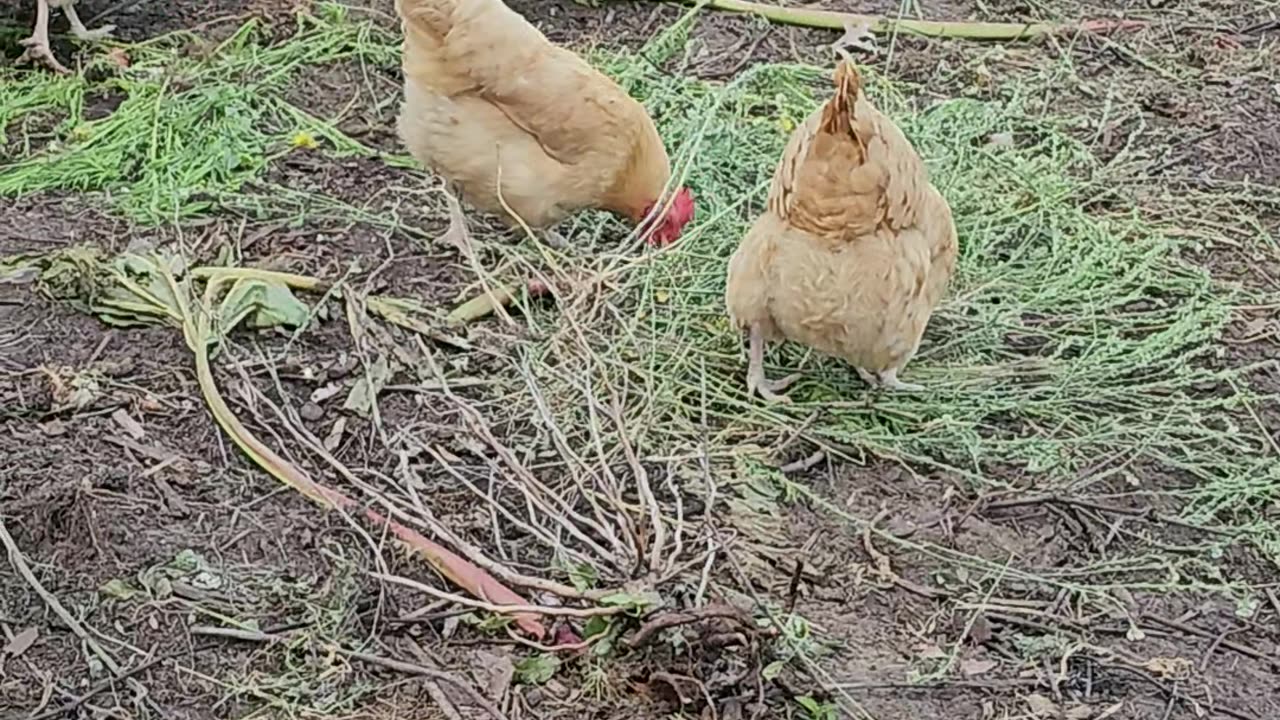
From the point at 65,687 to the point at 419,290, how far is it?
6.19 feet

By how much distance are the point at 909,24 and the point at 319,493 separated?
3.71 metres

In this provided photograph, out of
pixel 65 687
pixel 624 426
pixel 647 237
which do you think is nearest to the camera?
pixel 65 687

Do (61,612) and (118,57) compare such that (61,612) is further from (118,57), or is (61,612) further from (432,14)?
(118,57)

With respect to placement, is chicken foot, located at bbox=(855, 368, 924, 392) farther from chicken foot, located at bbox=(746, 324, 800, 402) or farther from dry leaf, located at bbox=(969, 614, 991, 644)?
dry leaf, located at bbox=(969, 614, 991, 644)

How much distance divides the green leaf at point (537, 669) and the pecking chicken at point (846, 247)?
124 cm

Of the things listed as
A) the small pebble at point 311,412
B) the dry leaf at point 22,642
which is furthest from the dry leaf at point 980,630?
the dry leaf at point 22,642

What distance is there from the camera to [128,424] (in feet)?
14.0

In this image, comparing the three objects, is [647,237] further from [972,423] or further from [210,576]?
[210,576]

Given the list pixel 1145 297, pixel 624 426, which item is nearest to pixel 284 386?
pixel 624 426

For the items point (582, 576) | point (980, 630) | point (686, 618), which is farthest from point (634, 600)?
point (980, 630)

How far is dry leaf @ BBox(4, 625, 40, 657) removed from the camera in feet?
11.6

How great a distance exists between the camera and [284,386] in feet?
14.7

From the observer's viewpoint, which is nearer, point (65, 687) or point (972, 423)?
point (65, 687)

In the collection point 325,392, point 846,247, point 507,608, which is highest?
point 846,247
